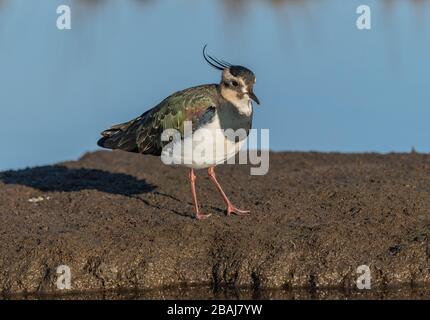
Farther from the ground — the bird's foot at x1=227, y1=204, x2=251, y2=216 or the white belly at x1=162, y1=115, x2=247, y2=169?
the white belly at x1=162, y1=115, x2=247, y2=169

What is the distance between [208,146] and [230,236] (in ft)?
2.89

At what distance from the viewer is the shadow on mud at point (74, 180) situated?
11945mm

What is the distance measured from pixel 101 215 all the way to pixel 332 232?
2299 millimetres

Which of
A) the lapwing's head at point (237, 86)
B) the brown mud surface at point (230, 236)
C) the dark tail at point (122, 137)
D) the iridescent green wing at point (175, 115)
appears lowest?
the brown mud surface at point (230, 236)

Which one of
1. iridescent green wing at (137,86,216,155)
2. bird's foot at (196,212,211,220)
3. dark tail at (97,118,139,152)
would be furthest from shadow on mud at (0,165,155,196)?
bird's foot at (196,212,211,220)

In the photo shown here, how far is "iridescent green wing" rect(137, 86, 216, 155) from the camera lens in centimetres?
1025

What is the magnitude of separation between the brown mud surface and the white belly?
55cm

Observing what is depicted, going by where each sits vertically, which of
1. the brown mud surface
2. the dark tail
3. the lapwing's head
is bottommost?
the brown mud surface

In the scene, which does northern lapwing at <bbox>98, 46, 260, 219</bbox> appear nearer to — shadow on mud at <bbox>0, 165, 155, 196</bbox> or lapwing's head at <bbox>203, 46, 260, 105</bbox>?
lapwing's head at <bbox>203, 46, 260, 105</bbox>

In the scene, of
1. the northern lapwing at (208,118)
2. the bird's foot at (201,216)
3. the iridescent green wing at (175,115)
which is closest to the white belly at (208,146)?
the northern lapwing at (208,118)

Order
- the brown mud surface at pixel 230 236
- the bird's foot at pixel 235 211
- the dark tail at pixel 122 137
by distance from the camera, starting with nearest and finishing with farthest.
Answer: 1. the brown mud surface at pixel 230 236
2. the bird's foot at pixel 235 211
3. the dark tail at pixel 122 137

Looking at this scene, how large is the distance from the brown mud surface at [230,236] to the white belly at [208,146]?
0.55 meters

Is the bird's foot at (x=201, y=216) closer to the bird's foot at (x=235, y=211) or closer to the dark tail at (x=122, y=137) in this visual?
the bird's foot at (x=235, y=211)
